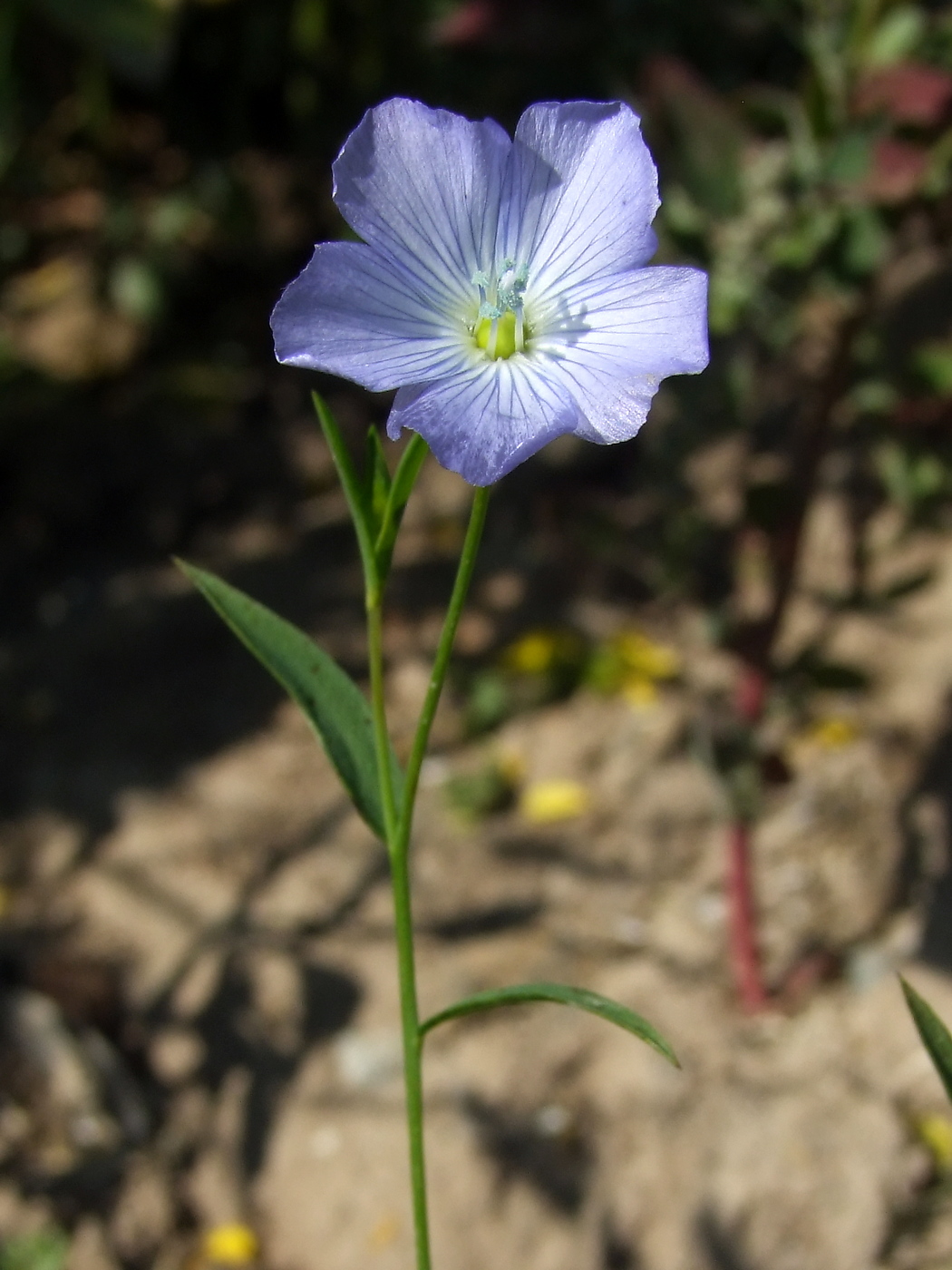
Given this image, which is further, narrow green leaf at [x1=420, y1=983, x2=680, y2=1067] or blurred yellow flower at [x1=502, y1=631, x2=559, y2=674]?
blurred yellow flower at [x1=502, y1=631, x2=559, y2=674]

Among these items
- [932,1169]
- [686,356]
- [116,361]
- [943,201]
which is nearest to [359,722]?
[686,356]

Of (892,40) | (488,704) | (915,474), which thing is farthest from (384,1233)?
(892,40)

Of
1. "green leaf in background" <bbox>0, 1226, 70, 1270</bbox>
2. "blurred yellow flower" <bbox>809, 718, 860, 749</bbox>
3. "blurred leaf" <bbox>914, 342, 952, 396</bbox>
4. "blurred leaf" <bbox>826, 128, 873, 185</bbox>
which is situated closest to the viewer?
"blurred leaf" <bbox>826, 128, 873, 185</bbox>

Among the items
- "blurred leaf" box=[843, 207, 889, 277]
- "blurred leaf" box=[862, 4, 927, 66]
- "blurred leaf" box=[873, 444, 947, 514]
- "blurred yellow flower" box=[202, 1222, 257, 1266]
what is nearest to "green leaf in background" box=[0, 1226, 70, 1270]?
"blurred yellow flower" box=[202, 1222, 257, 1266]

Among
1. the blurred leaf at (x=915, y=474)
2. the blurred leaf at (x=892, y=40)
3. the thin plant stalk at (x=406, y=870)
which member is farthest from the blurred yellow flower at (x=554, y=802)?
the thin plant stalk at (x=406, y=870)

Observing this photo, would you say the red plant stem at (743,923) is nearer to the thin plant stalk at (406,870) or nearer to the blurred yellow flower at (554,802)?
the blurred yellow flower at (554,802)

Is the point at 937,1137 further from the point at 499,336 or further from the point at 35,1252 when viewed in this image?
the point at 499,336

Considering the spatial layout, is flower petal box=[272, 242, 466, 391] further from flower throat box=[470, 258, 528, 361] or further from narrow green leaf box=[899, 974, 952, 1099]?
narrow green leaf box=[899, 974, 952, 1099]
